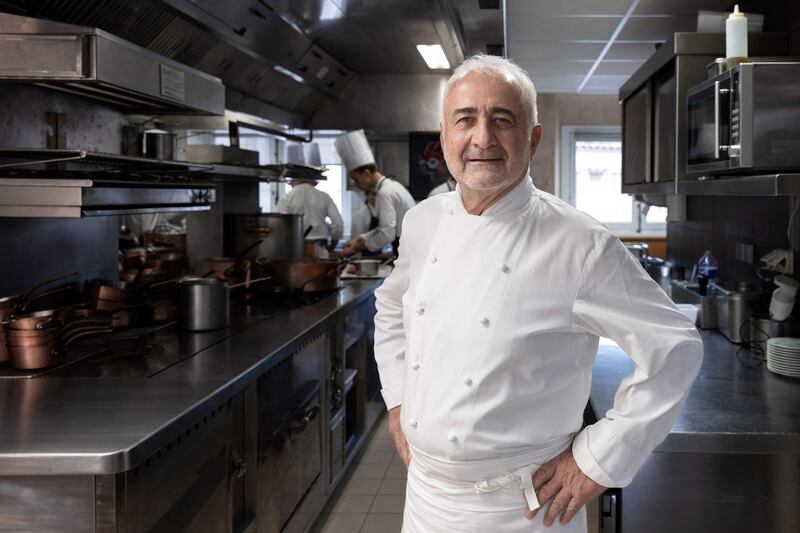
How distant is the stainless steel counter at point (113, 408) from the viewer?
1702 millimetres

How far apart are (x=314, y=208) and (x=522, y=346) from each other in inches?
219

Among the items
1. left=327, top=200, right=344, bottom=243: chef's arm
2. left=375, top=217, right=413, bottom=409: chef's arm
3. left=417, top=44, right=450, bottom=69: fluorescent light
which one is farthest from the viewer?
left=327, top=200, right=344, bottom=243: chef's arm

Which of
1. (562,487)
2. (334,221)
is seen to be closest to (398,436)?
(562,487)

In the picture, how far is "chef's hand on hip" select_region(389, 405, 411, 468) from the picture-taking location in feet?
6.76

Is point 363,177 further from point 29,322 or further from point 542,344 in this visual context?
point 542,344

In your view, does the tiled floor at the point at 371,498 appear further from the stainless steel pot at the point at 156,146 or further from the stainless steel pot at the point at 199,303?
the stainless steel pot at the point at 156,146

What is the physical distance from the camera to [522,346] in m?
1.70

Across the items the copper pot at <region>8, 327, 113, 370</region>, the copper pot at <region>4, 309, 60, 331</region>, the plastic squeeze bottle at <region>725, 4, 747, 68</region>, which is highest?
the plastic squeeze bottle at <region>725, 4, 747, 68</region>

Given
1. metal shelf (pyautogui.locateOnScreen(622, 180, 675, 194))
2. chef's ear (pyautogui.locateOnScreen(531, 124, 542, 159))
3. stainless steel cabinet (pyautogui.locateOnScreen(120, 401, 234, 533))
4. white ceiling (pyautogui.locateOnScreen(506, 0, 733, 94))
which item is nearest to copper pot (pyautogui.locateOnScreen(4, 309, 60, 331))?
stainless steel cabinet (pyautogui.locateOnScreen(120, 401, 234, 533))

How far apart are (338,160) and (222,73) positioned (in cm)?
290

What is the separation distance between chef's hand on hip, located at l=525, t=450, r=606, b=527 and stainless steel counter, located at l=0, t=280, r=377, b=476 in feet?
2.68

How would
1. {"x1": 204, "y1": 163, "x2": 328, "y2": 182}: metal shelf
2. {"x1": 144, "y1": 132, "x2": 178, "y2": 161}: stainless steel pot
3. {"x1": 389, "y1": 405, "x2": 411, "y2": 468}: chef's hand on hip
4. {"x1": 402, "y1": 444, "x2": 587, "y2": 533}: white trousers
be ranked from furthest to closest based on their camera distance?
1. {"x1": 204, "y1": 163, "x2": 328, "y2": 182}: metal shelf
2. {"x1": 144, "y1": 132, "x2": 178, "y2": 161}: stainless steel pot
3. {"x1": 389, "y1": 405, "x2": 411, "y2": 468}: chef's hand on hip
4. {"x1": 402, "y1": 444, "x2": 587, "y2": 533}: white trousers

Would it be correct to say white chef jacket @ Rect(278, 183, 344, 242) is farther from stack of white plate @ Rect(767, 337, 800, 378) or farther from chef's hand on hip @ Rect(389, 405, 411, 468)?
chef's hand on hip @ Rect(389, 405, 411, 468)

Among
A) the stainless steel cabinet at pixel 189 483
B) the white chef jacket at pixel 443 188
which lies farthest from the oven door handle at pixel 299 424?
the white chef jacket at pixel 443 188
